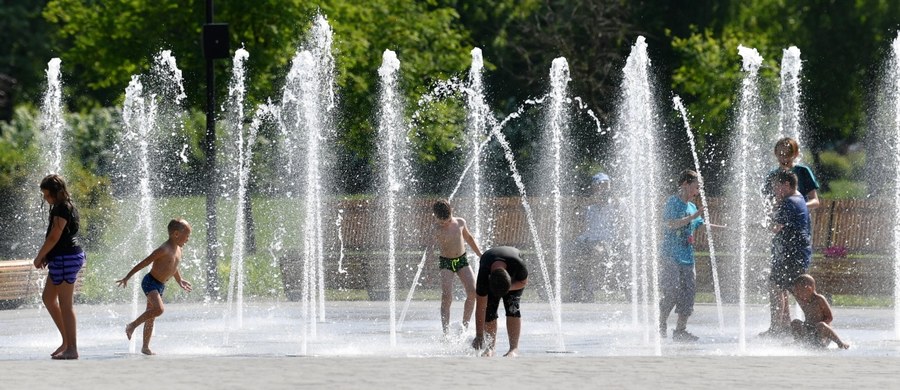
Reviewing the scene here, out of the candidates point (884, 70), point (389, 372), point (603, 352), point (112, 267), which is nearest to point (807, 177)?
point (603, 352)

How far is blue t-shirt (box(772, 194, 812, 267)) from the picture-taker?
555 inches

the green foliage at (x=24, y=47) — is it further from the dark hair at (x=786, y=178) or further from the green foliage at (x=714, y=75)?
the dark hair at (x=786, y=178)

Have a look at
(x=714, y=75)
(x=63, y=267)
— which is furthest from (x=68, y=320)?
(x=714, y=75)

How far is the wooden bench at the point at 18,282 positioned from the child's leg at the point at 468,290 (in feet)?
20.4

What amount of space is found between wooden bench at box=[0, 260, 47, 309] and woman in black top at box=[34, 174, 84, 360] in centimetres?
687

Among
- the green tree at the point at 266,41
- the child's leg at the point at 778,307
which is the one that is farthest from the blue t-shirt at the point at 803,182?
the green tree at the point at 266,41

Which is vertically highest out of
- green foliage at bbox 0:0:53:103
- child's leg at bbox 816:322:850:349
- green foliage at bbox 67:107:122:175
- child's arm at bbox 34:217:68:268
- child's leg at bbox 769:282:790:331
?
Result: green foliage at bbox 0:0:53:103

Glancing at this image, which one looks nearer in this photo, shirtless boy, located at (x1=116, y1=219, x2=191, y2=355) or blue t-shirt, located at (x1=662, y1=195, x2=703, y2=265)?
shirtless boy, located at (x1=116, y1=219, x2=191, y2=355)

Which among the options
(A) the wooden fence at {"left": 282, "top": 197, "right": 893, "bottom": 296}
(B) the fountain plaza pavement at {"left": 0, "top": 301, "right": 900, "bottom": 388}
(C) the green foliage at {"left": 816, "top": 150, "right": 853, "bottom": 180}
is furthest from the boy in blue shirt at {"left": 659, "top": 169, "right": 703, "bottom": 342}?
(C) the green foliage at {"left": 816, "top": 150, "right": 853, "bottom": 180}

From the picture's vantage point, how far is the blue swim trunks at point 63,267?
1256 centimetres

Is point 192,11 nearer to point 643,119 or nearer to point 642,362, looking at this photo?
point 643,119

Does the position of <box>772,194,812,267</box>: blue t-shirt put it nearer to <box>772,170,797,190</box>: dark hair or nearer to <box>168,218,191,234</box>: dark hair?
<box>772,170,797,190</box>: dark hair

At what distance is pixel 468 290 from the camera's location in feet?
49.1

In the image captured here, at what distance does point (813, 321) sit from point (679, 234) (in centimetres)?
178
